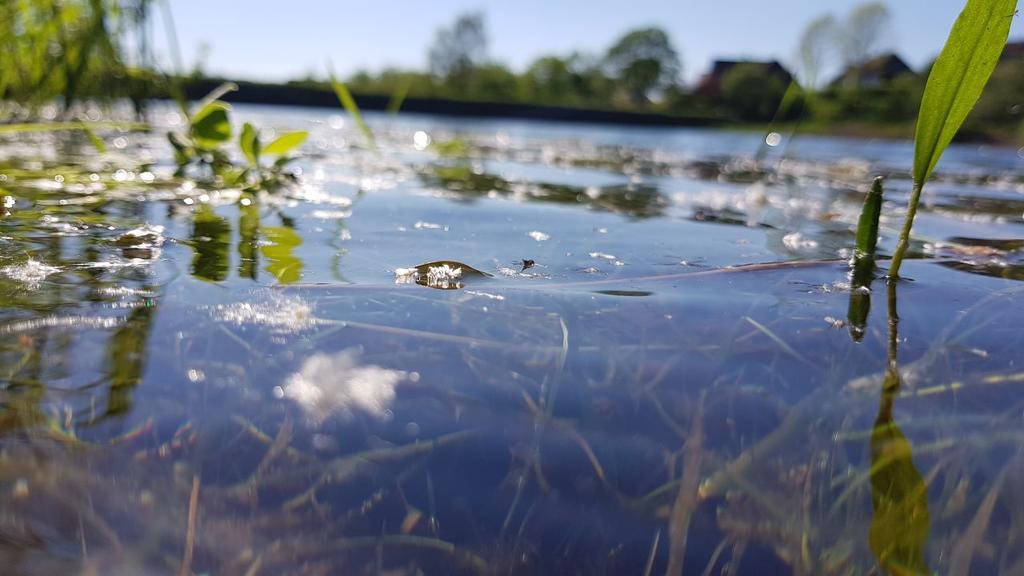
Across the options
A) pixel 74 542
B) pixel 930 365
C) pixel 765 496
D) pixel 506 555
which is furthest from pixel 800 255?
pixel 74 542

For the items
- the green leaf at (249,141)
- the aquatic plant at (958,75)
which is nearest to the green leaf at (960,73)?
the aquatic plant at (958,75)

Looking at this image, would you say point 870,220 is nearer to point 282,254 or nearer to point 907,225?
point 907,225

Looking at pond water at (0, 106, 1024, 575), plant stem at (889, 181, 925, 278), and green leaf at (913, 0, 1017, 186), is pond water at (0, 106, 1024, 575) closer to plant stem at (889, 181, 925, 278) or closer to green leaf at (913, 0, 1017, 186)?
plant stem at (889, 181, 925, 278)

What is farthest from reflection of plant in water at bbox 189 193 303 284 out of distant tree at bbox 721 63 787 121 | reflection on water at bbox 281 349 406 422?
distant tree at bbox 721 63 787 121

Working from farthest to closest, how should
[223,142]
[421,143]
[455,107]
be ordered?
[455,107]
[421,143]
[223,142]

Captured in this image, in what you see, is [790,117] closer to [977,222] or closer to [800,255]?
[977,222]

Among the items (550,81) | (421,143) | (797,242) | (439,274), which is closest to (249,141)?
(439,274)

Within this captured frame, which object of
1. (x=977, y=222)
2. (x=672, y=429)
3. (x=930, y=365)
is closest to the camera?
(x=672, y=429)
